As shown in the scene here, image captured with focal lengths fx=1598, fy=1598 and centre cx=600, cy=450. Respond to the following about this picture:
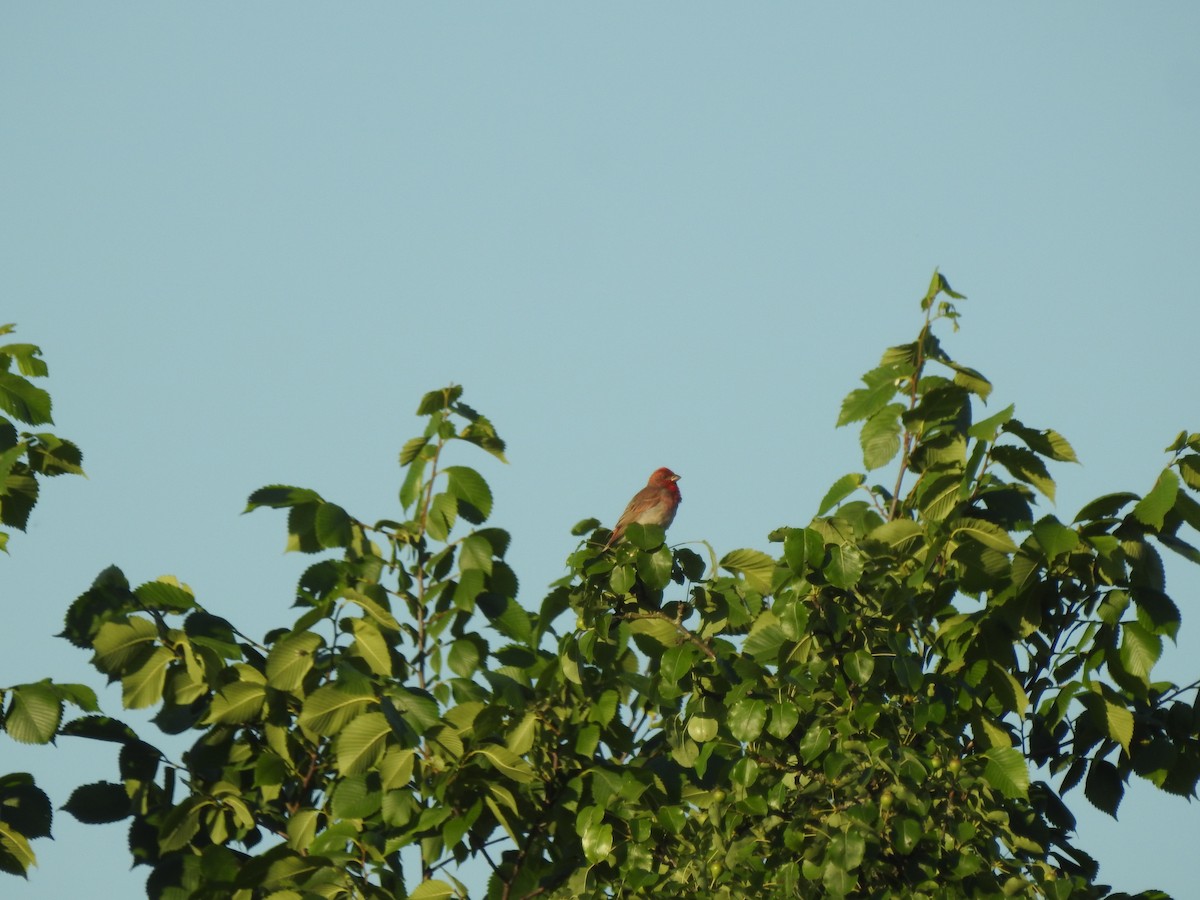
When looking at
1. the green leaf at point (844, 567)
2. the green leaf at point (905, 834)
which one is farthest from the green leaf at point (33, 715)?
the green leaf at point (905, 834)

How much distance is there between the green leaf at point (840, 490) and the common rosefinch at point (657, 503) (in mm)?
9082

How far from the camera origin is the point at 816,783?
5855 mm

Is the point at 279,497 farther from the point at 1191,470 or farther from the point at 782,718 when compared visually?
the point at 1191,470

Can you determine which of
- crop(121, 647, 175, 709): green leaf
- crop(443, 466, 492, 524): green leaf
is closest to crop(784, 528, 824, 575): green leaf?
crop(443, 466, 492, 524): green leaf

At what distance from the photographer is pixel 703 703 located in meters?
6.40

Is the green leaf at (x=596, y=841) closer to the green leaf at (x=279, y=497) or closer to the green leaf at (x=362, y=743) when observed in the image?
the green leaf at (x=362, y=743)

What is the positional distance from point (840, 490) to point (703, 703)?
1186mm

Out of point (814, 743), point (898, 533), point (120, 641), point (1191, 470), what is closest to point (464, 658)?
point (120, 641)

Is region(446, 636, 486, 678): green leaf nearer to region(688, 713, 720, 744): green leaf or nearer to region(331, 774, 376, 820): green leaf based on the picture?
region(331, 774, 376, 820): green leaf

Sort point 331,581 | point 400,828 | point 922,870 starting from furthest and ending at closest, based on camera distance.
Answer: point 331,581
point 400,828
point 922,870

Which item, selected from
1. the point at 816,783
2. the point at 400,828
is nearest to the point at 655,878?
the point at 816,783

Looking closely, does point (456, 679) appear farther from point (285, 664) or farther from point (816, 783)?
point (816, 783)

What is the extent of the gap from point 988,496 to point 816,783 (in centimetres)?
157

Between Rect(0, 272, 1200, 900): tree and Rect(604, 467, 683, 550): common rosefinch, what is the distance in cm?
901
